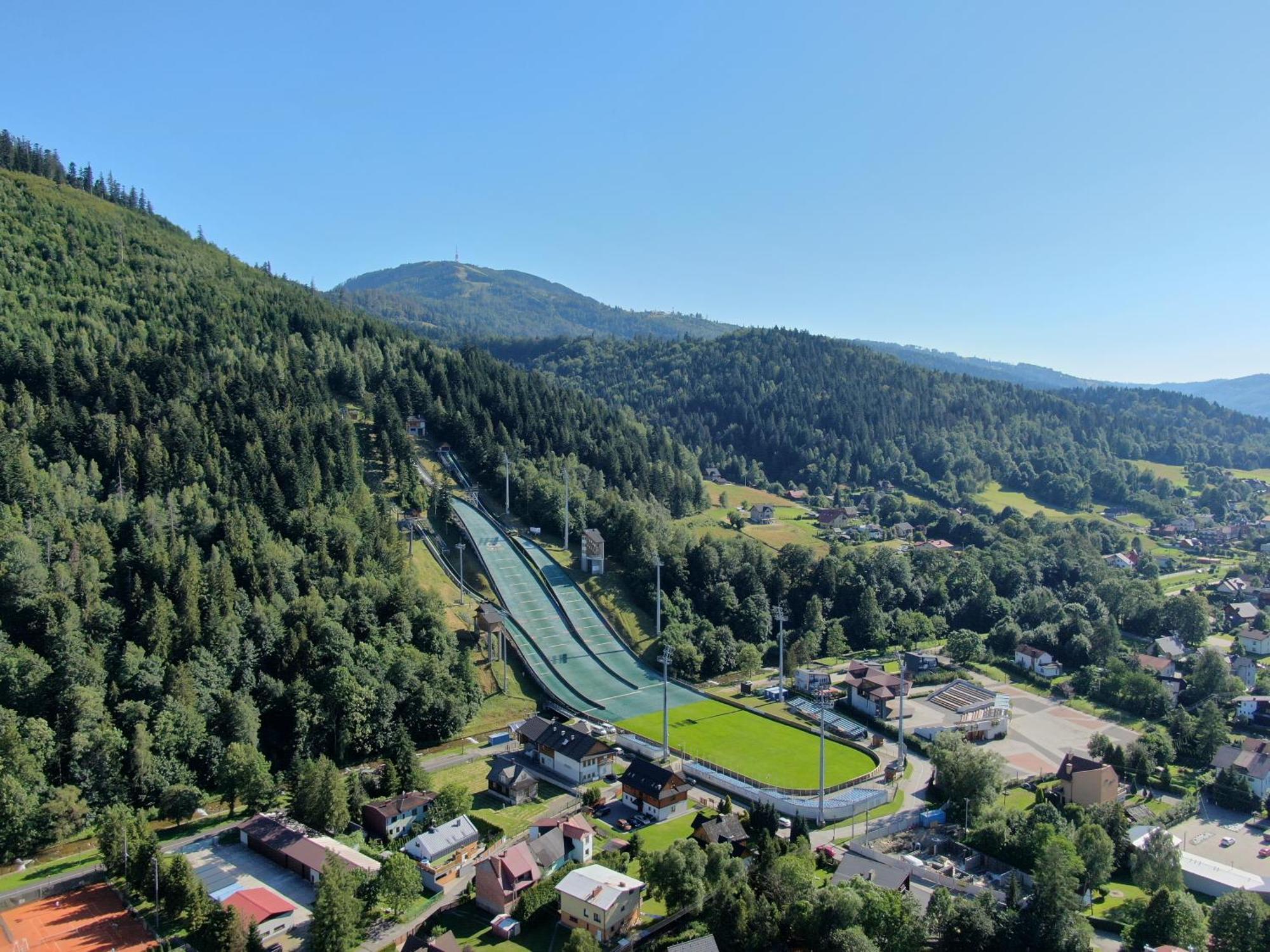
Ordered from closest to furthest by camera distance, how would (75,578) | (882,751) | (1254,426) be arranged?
(75,578) → (882,751) → (1254,426)

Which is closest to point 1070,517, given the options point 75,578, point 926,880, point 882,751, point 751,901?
point 882,751

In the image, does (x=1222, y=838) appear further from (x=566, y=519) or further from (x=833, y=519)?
(x=833, y=519)

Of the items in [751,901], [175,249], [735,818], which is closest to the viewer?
A: [751,901]

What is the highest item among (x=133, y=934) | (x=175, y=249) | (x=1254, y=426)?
(x=175, y=249)

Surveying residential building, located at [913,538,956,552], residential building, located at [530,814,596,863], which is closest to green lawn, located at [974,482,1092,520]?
residential building, located at [913,538,956,552]

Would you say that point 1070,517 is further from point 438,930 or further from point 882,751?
point 438,930
